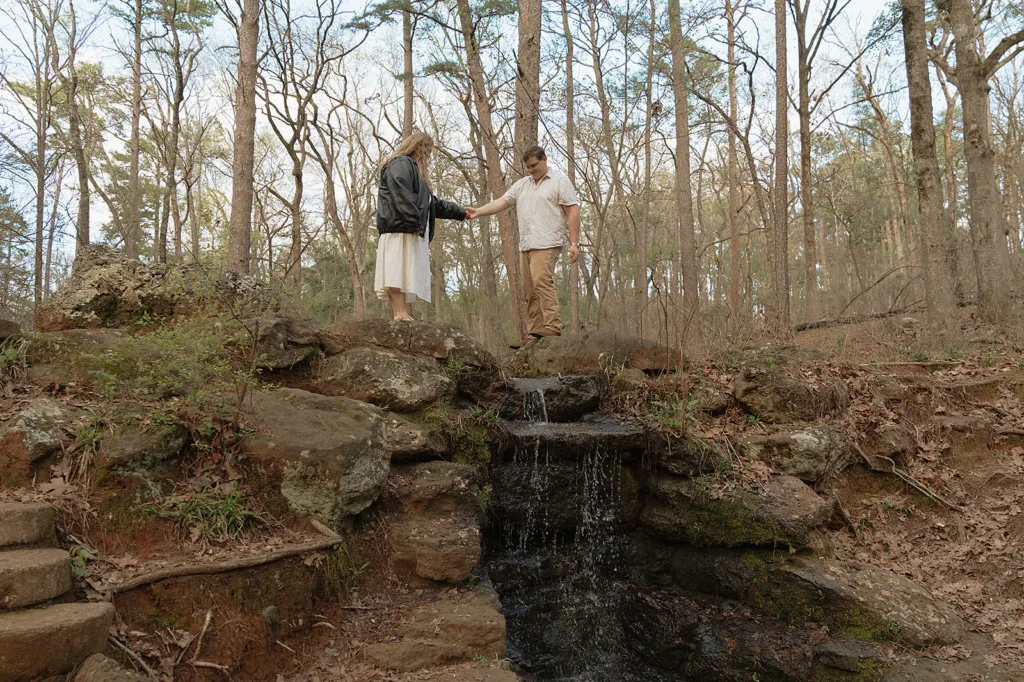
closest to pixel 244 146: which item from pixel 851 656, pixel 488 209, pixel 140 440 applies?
pixel 488 209

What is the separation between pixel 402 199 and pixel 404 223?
234 mm

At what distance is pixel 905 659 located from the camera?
4.29m

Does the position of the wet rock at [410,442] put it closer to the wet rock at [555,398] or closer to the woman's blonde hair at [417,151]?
the wet rock at [555,398]

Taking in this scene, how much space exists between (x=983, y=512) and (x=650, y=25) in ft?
52.3

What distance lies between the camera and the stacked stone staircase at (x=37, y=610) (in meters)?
2.68

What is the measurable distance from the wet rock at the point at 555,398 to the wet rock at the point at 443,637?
→ 8.45 feet

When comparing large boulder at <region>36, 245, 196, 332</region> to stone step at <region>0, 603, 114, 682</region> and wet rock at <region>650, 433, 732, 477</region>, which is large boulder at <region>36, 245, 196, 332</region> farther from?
wet rock at <region>650, 433, 732, 477</region>

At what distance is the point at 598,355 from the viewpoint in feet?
23.8

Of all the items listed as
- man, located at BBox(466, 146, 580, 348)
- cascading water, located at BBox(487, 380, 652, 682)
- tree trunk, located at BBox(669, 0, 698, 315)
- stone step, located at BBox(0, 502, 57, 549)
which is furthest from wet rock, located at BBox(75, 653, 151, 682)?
tree trunk, located at BBox(669, 0, 698, 315)

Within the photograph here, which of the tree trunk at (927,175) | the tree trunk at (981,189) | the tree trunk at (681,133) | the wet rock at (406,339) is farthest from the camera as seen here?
the tree trunk at (681,133)

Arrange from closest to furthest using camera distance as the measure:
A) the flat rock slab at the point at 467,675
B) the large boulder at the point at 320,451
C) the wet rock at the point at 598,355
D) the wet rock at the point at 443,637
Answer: the flat rock slab at the point at 467,675 → the wet rock at the point at 443,637 → the large boulder at the point at 320,451 → the wet rock at the point at 598,355

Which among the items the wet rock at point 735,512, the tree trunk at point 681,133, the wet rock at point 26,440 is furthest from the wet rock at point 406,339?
the tree trunk at point 681,133

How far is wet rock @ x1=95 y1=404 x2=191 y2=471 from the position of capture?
3.89m

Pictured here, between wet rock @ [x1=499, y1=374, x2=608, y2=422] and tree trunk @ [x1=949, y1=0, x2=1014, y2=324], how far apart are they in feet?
22.1
